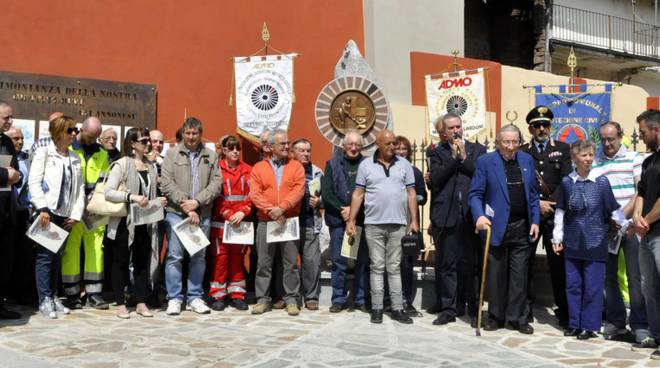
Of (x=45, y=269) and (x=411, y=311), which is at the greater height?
(x=45, y=269)

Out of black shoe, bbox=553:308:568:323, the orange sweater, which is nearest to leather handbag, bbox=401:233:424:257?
the orange sweater

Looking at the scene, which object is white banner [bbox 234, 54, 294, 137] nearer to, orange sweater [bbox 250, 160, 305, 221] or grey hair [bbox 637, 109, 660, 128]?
orange sweater [bbox 250, 160, 305, 221]

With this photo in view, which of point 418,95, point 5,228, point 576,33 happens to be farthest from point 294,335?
point 576,33

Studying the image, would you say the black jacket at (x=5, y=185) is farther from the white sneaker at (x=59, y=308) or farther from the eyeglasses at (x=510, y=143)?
the eyeglasses at (x=510, y=143)

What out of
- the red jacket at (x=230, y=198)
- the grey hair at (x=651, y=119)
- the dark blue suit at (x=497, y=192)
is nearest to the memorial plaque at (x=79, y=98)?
the red jacket at (x=230, y=198)

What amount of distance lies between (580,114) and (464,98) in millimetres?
2593

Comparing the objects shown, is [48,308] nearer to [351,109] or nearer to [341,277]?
[341,277]

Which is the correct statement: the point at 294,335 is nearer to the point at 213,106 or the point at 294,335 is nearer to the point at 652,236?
the point at 652,236

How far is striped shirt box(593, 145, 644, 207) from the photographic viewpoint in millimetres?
5758

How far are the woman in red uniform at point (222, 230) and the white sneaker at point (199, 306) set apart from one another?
0.17 metres

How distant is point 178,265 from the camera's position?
6387mm

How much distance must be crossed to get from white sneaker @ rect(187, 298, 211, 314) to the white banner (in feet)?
8.19

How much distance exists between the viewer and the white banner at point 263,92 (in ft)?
26.7

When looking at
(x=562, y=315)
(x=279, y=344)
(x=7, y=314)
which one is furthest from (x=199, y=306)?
(x=562, y=315)
